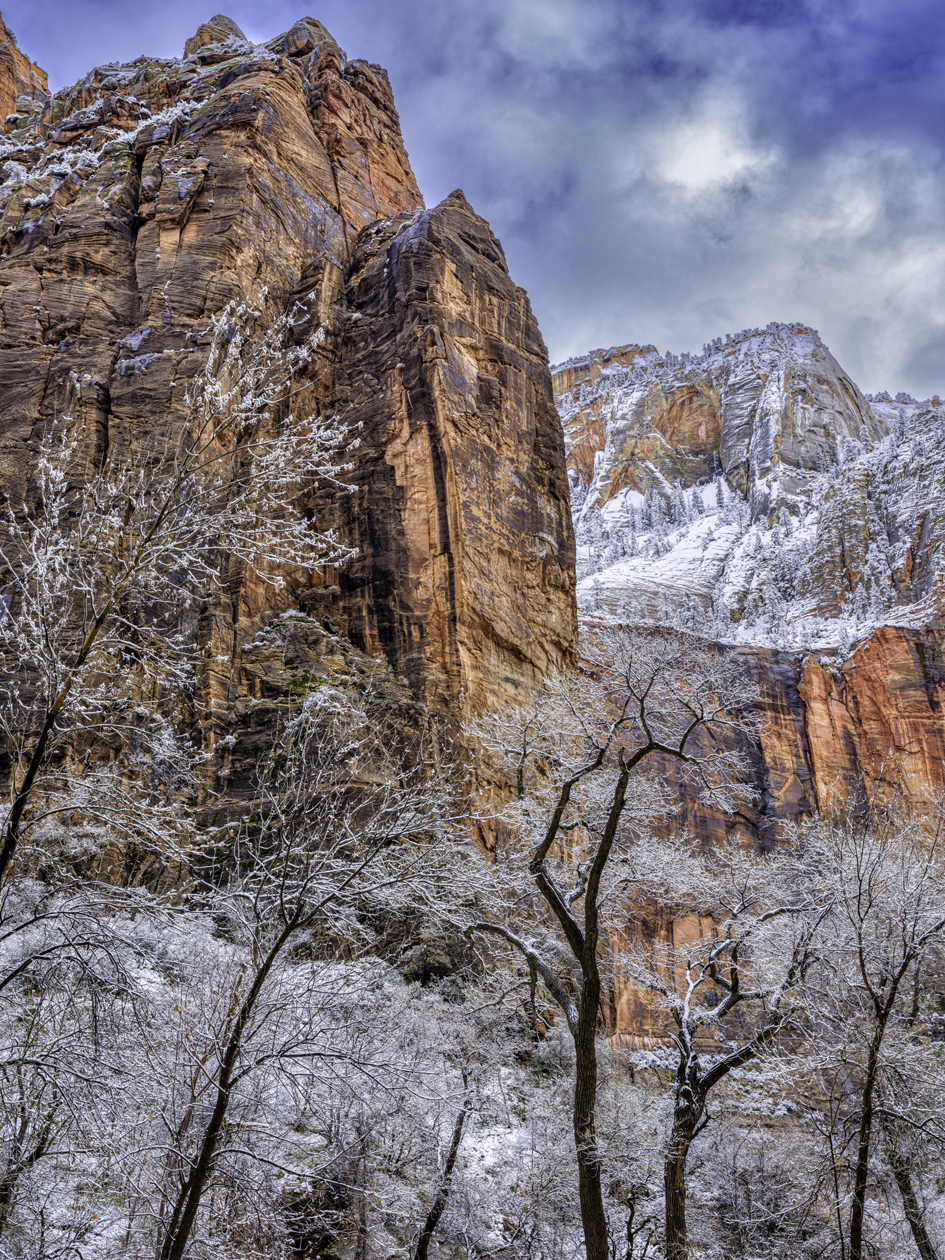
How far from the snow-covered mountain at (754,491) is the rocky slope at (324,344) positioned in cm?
3417

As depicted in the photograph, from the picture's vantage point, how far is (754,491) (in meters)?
117

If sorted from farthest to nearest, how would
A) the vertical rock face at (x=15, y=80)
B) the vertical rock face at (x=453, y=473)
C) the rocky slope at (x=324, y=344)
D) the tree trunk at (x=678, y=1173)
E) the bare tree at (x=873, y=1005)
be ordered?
the vertical rock face at (x=15, y=80), the rocky slope at (x=324, y=344), the vertical rock face at (x=453, y=473), the tree trunk at (x=678, y=1173), the bare tree at (x=873, y=1005)

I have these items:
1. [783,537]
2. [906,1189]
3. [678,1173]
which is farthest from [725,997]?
[783,537]

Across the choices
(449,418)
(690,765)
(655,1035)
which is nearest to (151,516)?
(690,765)

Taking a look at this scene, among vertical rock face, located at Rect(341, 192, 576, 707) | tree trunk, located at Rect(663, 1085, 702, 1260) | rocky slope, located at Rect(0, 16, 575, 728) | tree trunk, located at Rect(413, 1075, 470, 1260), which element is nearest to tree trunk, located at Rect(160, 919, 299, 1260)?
tree trunk, located at Rect(413, 1075, 470, 1260)

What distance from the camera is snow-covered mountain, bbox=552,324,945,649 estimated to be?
75750 mm

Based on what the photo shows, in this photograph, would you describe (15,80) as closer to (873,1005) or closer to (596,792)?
(596,792)

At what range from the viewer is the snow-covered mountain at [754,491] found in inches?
2982

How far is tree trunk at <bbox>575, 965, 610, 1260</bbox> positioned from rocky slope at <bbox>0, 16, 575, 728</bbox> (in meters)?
14.8

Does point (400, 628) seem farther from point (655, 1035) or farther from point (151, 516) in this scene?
point (655, 1035)

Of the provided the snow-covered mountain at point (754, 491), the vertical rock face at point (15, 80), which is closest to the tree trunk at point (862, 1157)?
the snow-covered mountain at point (754, 491)

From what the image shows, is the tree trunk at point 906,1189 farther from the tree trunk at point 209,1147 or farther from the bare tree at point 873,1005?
the tree trunk at point 209,1147

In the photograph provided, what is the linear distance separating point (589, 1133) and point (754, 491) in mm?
116425

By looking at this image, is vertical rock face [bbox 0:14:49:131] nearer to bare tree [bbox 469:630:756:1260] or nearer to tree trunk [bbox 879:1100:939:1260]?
bare tree [bbox 469:630:756:1260]
